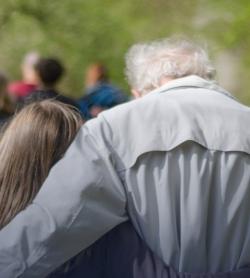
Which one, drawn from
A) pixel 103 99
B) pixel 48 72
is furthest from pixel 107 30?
pixel 48 72

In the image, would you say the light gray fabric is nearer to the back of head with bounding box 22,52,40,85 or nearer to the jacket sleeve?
the jacket sleeve

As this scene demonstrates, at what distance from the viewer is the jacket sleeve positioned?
9.59 ft

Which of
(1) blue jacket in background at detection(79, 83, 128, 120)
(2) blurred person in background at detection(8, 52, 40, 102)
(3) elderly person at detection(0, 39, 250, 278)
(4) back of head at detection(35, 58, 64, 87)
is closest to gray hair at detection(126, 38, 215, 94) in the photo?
(3) elderly person at detection(0, 39, 250, 278)

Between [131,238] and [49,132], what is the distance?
464mm

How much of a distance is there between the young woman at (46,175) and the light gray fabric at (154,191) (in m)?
0.07

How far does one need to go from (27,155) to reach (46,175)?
0.31ft

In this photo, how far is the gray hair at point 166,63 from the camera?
3.37m

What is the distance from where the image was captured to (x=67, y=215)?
2.92 metres

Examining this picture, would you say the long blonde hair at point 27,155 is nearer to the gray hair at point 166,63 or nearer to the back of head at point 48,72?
the gray hair at point 166,63

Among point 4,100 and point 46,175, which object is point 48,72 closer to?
point 4,100

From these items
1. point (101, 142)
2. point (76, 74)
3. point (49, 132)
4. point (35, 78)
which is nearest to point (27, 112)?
point (49, 132)

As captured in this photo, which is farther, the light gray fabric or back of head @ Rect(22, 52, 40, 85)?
back of head @ Rect(22, 52, 40, 85)

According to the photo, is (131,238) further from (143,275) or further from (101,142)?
(101,142)

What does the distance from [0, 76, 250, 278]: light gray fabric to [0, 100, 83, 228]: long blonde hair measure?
18 cm
